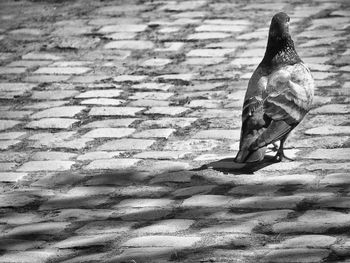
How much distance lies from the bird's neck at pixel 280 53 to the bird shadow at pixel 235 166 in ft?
2.48

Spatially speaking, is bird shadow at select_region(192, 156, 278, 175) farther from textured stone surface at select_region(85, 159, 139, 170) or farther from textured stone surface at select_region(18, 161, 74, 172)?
textured stone surface at select_region(18, 161, 74, 172)

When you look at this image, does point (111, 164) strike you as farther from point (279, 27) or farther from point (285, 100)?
point (279, 27)

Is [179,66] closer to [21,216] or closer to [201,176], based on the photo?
[201,176]

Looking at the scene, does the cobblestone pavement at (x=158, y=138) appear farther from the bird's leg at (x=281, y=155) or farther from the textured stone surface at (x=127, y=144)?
the bird's leg at (x=281, y=155)

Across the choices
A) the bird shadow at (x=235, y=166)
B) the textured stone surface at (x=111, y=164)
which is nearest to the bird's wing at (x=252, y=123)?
the bird shadow at (x=235, y=166)

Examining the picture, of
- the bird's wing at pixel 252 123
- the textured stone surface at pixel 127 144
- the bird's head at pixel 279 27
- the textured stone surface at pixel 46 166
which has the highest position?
the bird's head at pixel 279 27

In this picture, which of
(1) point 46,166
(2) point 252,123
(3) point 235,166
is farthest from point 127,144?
(2) point 252,123

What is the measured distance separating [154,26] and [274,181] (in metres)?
4.68

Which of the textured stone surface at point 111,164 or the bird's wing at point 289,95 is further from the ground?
the bird's wing at point 289,95

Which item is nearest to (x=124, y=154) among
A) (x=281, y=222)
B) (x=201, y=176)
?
(x=201, y=176)

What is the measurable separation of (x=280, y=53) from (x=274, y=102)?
68cm

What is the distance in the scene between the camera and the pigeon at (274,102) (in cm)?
641

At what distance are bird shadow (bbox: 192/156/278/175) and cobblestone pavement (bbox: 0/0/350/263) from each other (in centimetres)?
5

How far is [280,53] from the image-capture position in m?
7.16
